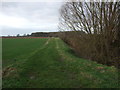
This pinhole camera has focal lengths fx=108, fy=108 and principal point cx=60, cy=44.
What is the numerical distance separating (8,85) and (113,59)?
9.13 meters

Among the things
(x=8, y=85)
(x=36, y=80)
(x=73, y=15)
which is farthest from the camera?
(x=73, y=15)

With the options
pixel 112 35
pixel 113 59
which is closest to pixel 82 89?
pixel 113 59

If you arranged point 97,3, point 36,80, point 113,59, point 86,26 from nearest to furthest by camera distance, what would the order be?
point 36,80, point 113,59, point 97,3, point 86,26

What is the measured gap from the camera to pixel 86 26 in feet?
40.0

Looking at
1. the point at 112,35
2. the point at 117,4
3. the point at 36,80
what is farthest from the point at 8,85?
the point at 117,4

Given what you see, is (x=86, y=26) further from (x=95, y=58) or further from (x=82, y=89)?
(x=82, y=89)

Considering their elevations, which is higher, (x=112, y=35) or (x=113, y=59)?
(x=112, y=35)

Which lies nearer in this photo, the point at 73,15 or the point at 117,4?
the point at 117,4

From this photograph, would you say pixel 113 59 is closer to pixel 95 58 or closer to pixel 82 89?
pixel 95 58

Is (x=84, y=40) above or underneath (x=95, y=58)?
above

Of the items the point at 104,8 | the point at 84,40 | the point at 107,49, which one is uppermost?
the point at 104,8

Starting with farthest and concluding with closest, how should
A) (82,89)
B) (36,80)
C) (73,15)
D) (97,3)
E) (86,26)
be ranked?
1. (73,15)
2. (86,26)
3. (97,3)
4. (36,80)
5. (82,89)

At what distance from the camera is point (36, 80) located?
15.4 feet

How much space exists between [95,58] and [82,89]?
7621 millimetres
